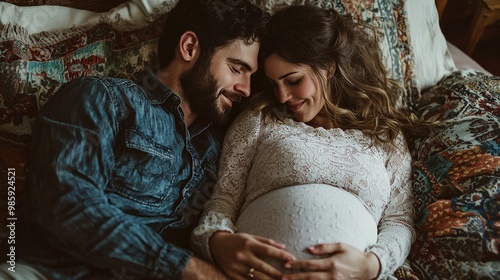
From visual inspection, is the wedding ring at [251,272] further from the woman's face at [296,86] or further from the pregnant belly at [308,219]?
the woman's face at [296,86]

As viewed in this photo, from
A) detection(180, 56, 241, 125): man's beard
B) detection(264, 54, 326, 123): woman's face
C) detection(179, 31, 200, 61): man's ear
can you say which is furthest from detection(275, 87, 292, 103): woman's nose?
detection(179, 31, 200, 61): man's ear

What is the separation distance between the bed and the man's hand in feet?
1.43

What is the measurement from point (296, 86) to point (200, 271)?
55 centimetres

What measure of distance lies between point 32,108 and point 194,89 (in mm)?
451

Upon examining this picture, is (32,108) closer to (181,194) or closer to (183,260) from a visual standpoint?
(181,194)

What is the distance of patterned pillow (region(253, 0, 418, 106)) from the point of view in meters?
1.56

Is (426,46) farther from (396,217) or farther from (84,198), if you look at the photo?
(84,198)

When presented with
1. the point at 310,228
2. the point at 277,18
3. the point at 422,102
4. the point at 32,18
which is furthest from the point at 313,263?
the point at 32,18

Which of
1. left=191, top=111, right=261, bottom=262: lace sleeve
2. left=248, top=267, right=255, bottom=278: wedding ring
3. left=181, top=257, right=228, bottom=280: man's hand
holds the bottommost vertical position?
left=181, top=257, right=228, bottom=280: man's hand

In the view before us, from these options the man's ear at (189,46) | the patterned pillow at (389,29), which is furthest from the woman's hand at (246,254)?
the patterned pillow at (389,29)

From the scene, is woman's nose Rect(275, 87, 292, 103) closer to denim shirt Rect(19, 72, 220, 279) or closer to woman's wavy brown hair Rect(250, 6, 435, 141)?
woman's wavy brown hair Rect(250, 6, 435, 141)

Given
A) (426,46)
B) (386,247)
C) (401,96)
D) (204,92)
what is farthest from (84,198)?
(426,46)

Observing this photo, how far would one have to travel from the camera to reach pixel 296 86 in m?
1.30

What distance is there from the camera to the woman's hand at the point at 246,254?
3.42 ft
